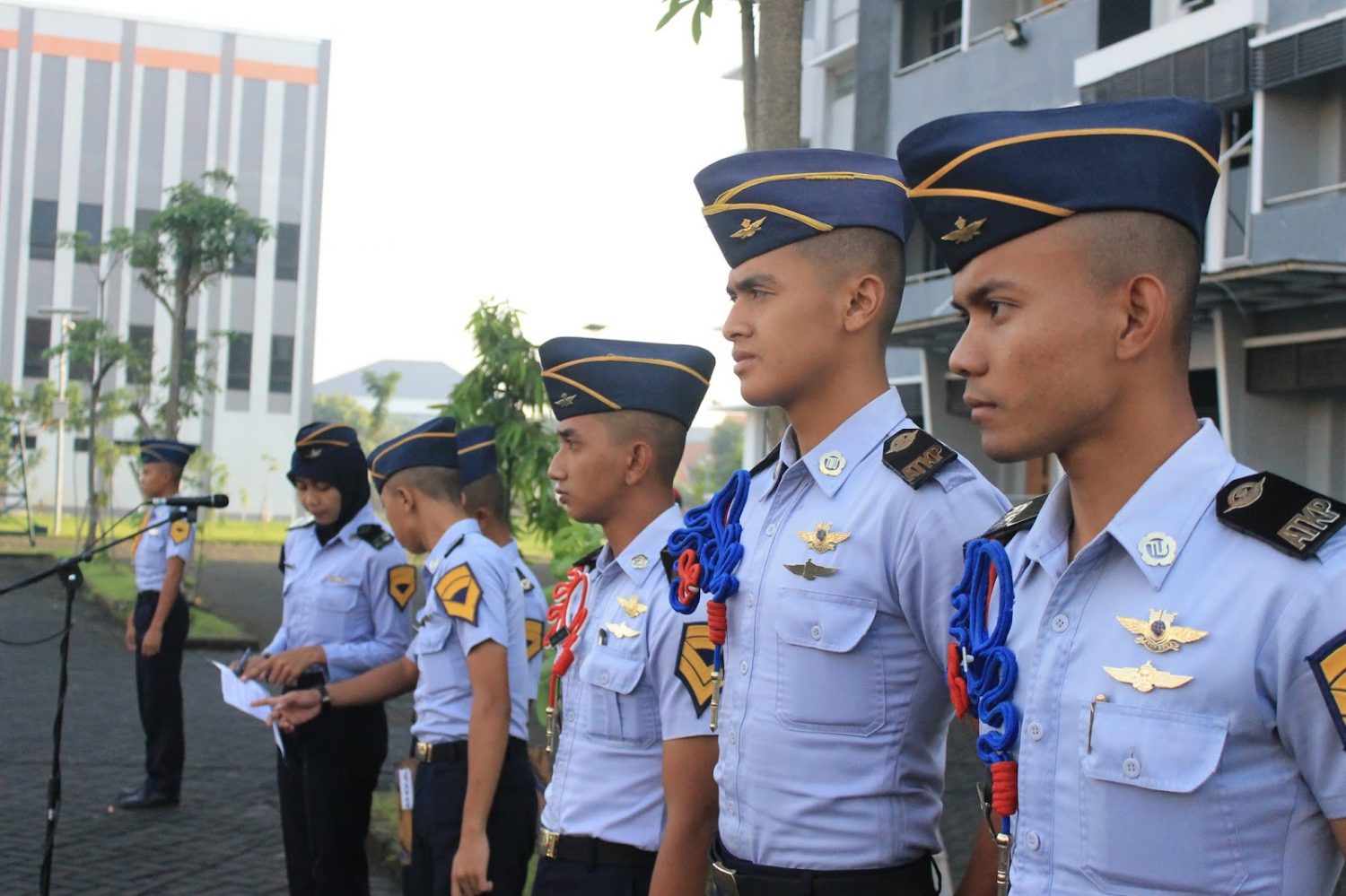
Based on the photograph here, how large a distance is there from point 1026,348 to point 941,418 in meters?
17.0

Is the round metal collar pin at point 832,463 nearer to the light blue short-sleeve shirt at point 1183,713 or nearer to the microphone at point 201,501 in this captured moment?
the light blue short-sleeve shirt at point 1183,713

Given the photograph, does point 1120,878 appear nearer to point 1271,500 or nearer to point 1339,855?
point 1339,855

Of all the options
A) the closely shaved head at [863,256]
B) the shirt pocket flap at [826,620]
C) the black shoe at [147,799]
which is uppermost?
the closely shaved head at [863,256]

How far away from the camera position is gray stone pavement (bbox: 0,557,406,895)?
6887 millimetres

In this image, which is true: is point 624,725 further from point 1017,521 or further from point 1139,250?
point 1139,250

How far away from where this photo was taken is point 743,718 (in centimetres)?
251

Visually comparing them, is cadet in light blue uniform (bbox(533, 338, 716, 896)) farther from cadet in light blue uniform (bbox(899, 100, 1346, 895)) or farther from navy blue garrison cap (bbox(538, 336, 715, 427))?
cadet in light blue uniform (bbox(899, 100, 1346, 895))

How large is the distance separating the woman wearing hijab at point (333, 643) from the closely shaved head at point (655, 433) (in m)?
2.18

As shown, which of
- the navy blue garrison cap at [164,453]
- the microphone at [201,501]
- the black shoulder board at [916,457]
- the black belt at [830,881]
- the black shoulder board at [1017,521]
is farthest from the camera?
the navy blue garrison cap at [164,453]

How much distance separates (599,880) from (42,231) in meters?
46.4

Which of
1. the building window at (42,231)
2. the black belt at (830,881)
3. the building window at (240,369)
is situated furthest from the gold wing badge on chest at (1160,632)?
the building window at (42,231)

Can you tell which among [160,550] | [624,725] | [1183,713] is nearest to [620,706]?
[624,725]

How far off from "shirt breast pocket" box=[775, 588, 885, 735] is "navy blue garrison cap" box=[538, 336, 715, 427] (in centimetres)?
128

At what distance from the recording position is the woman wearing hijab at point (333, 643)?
205 inches
